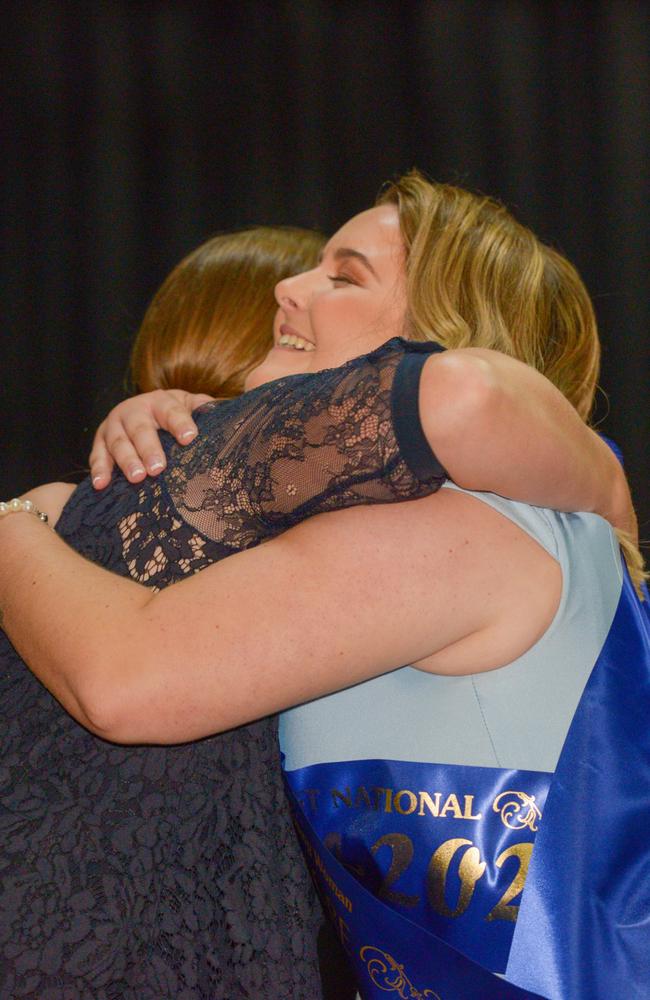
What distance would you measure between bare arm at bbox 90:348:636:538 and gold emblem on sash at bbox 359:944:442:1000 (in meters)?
0.48

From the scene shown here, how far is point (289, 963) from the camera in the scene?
42.6 inches

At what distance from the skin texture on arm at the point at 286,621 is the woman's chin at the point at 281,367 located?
641mm

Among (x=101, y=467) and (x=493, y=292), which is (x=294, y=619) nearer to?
(x=101, y=467)

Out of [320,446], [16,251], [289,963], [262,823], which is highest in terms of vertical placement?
[320,446]

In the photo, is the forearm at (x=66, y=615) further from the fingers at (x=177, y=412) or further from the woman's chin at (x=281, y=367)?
the woman's chin at (x=281, y=367)

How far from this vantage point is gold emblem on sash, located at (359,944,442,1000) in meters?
0.98

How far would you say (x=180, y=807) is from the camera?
1068 millimetres

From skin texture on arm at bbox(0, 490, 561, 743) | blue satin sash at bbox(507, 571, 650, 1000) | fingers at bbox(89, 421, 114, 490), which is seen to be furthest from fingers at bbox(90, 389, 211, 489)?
blue satin sash at bbox(507, 571, 650, 1000)

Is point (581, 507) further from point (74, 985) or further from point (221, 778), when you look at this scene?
point (74, 985)

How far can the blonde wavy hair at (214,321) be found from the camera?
5.66ft

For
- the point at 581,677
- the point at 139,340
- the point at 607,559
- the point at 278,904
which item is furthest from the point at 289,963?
the point at 139,340

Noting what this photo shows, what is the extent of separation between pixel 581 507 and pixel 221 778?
49cm

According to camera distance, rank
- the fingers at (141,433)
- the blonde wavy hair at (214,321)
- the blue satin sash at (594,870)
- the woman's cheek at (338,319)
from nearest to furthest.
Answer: the blue satin sash at (594,870)
the fingers at (141,433)
the woman's cheek at (338,319)
the blonde wavy hair at (214,321)

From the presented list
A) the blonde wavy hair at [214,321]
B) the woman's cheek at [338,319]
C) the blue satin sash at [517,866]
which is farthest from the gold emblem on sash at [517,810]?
the blonde wavy hair at [214,321]
